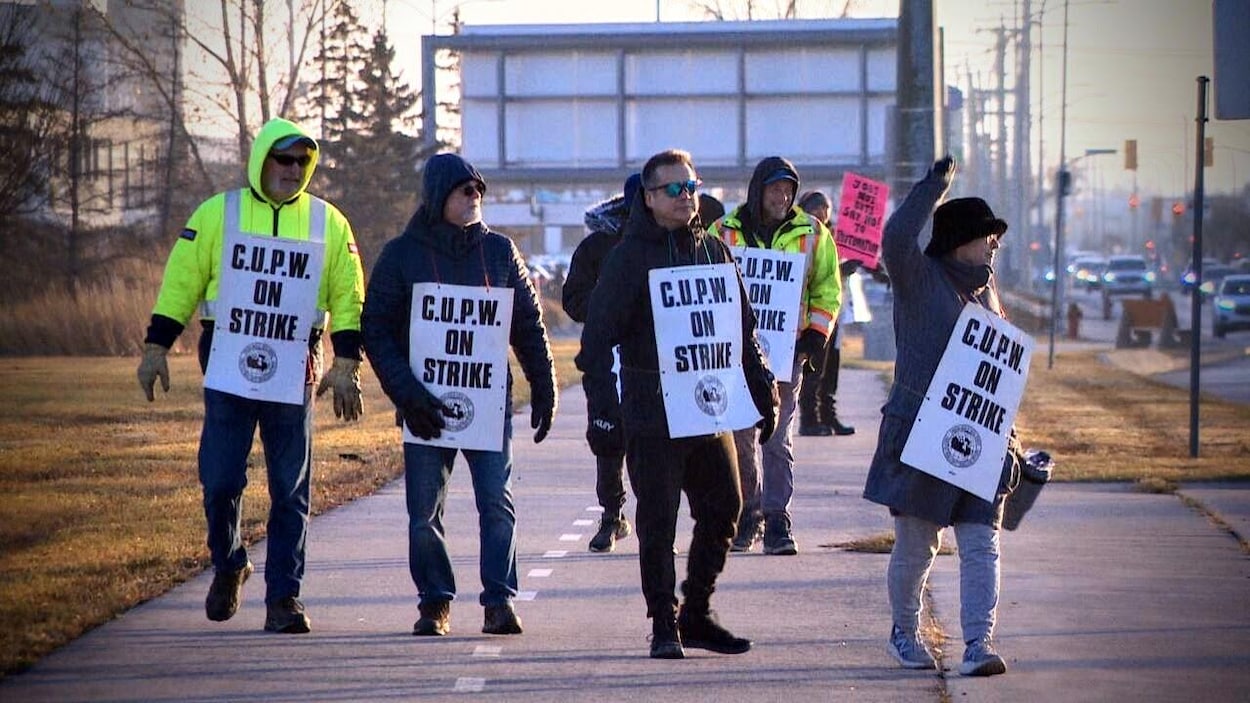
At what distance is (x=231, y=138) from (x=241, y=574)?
89.9ft

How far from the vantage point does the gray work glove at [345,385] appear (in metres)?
8.47

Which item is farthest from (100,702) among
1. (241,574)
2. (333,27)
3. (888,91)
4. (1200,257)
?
(888,91)

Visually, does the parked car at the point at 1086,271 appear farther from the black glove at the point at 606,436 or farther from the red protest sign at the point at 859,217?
the black glove at the point at 606,436

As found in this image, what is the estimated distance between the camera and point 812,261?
11.3 m

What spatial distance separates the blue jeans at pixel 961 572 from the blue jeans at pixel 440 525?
60.6 inches

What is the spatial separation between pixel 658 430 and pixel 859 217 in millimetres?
10168

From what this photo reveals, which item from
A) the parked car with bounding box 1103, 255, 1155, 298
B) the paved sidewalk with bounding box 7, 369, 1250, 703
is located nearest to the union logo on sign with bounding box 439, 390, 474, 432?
the paved sidewalk with bounding box 7, 369, 1250, 703

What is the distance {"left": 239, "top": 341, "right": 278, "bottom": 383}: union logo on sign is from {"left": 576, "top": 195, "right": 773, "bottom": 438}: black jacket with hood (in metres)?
1.23

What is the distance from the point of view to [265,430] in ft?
28.1

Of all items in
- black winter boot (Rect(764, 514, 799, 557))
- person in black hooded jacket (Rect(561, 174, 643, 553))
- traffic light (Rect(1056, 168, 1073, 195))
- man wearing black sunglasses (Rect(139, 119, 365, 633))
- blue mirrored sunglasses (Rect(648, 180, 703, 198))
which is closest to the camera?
blue mirrored sunglasses (Rect(648, 180, 703, 198))

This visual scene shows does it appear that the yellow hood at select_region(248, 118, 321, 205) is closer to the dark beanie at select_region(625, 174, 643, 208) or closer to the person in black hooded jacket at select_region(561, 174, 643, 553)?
the dark beanie at select_region(625, 174, 643, 208)

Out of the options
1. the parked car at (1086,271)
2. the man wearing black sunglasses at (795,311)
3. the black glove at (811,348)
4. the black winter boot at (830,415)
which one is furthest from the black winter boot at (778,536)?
the parked car at (1086,271)

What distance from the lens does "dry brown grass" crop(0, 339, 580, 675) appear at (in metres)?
9.01

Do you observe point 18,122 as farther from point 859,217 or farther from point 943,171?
point 943,171
